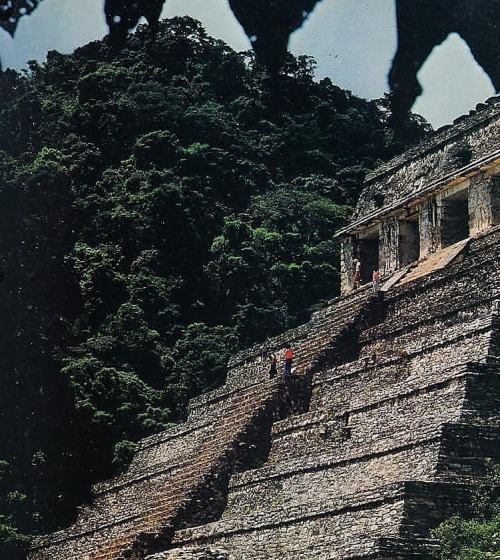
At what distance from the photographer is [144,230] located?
29.0 meters

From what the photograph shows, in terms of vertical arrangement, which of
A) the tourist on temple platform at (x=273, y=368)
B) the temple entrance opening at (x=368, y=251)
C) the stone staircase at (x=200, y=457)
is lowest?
the stone staircase at (x=200, y=457)

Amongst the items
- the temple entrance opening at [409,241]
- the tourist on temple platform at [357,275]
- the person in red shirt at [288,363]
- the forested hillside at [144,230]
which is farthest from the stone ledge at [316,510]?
the forested hillside at [144,230]

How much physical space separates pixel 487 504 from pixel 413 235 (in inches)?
355

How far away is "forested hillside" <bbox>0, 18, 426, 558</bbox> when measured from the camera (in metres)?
22.9

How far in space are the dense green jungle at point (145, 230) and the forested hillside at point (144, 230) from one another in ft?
0.14

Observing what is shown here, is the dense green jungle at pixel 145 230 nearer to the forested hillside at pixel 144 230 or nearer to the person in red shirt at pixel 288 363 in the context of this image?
the forested hillside at pixel 144 230

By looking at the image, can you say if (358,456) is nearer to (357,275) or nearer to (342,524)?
(342,524)

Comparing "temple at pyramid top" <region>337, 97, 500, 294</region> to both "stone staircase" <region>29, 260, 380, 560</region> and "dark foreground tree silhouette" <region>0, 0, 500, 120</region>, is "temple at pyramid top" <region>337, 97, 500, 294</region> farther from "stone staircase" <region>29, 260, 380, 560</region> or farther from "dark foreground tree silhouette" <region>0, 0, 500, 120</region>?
"dark foreground tree silhouette" <region>0, 0, 500, 120</region>

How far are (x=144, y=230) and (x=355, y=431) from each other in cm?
1572

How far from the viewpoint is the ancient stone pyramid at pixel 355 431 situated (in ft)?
38.9

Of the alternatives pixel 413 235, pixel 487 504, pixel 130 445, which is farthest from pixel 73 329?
pixel 487 504

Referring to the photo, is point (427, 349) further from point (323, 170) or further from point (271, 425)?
point (323, 170)

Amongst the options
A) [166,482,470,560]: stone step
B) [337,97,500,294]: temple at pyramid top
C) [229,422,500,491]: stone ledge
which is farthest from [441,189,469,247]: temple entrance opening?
[166,482,470,560]: stone step

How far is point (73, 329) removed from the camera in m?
25.6
